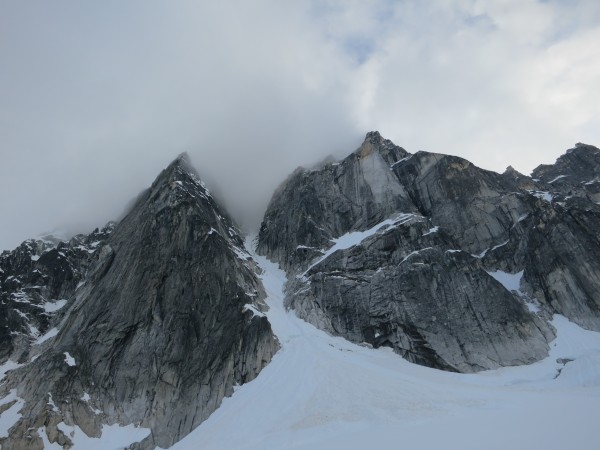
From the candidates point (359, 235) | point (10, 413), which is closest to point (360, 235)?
point (359, 235)

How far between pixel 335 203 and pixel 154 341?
37.1m

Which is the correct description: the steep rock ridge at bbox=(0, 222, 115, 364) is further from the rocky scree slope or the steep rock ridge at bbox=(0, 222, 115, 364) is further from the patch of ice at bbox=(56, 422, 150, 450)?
the rocky scree slope

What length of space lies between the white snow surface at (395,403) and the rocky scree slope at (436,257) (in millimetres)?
2855

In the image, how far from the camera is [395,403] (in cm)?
2811

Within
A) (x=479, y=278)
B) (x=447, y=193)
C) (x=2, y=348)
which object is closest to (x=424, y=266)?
(x=479, y=278)

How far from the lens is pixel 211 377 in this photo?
124ft

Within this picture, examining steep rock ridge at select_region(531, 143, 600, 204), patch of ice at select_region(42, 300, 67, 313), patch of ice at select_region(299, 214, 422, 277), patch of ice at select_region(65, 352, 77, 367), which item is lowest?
patch of ice at select_region(65, 352, 77, 367)

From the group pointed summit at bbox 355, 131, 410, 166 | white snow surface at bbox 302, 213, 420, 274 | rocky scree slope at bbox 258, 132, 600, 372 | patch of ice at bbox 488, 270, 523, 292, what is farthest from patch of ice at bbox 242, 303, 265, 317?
pointed summit at bbox 355, 131, 410, 166

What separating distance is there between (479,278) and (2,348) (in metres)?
69.9

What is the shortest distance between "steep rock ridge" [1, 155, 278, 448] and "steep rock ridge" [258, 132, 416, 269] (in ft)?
46.4

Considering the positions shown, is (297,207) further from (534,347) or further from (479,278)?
(534,347)

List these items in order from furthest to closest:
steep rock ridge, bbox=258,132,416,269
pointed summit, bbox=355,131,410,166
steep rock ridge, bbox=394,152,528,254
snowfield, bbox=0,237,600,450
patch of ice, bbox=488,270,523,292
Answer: pointed summit, bbox=355,131,410,166 → steep rock ridge, bbox=258,132,416,269 → steep rock ridge, bbox=394,152,528,254 → patch of ice, bbox=488,270,523,292 → snowfield, bbox=0,237,600,450

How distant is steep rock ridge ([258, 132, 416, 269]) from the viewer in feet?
201

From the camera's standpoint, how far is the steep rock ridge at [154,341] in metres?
35.9
